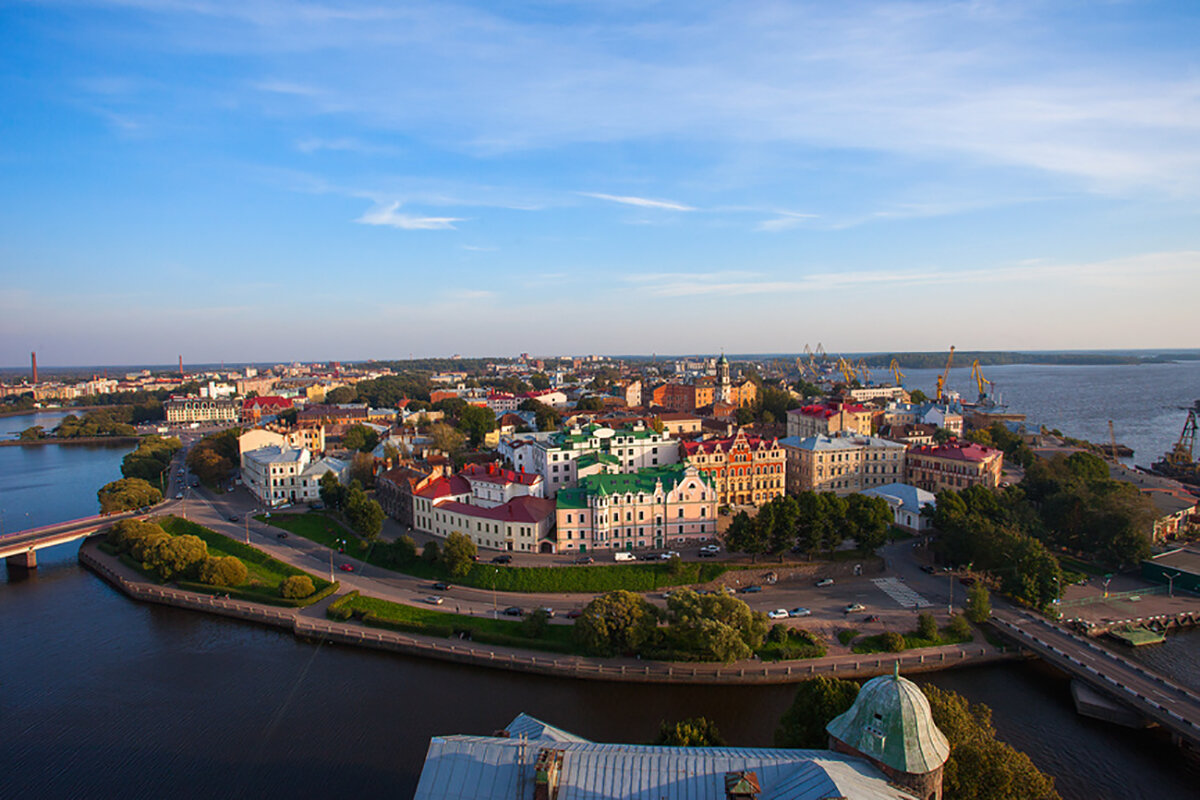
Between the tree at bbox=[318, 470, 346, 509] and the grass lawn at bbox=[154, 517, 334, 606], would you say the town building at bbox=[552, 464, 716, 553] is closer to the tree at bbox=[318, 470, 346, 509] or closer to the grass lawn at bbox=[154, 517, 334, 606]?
the grass lawn at bbox=[154, 517, 334, 606]

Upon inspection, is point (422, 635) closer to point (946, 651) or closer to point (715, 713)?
point (715, 713)

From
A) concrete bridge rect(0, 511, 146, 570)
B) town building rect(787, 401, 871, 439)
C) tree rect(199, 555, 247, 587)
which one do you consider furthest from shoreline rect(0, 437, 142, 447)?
town building rect(787, 401, 871, 439)

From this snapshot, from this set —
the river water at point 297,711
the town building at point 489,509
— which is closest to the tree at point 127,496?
the river water at point 297,711

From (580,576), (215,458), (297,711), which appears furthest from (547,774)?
(215,458)

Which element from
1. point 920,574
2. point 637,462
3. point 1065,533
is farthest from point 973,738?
point 637,462

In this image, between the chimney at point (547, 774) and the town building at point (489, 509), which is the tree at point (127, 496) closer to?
the town building at point (489, 509)

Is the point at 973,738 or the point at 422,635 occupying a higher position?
the point at 973,738
